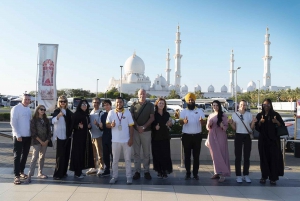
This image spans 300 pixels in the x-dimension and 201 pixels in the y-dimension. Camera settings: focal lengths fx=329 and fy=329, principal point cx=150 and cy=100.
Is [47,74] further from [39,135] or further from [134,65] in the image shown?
[134,65]

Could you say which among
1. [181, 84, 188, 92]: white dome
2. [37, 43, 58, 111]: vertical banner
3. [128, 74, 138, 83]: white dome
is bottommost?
[37, 43, 58, 111]: vertical banner

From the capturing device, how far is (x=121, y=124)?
5977mm

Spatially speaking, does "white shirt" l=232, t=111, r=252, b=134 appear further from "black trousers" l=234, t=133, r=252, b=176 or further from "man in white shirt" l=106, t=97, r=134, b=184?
"man in white shirt" l=106, t=97, r=134, b=184

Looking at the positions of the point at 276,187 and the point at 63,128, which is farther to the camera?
the point at 63,128

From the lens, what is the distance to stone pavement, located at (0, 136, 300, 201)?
16.7 ft

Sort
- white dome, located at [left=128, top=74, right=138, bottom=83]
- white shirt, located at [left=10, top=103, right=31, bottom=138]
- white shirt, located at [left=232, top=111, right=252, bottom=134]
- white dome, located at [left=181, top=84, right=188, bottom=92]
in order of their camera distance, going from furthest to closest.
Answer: white dome, located at [left=181, top=84, right=188, bottom=92] → white dome, located at [left=128, top=74, right=138, bottom=83] → white shirt, located at [left=232, top=111, right=252, bottom=134] → white shirt, located at [left=10, top=103, right=31, bottom=138]

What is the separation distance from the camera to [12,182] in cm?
595

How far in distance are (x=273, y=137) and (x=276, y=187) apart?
35.5 inches

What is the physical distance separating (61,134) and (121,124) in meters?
1.24

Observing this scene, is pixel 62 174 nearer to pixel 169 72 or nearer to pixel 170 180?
pixel 170 180

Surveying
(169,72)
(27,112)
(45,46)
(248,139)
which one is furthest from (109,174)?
(169,72)

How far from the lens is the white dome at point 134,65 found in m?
79.2

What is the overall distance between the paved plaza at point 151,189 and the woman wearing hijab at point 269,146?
22 centimetres

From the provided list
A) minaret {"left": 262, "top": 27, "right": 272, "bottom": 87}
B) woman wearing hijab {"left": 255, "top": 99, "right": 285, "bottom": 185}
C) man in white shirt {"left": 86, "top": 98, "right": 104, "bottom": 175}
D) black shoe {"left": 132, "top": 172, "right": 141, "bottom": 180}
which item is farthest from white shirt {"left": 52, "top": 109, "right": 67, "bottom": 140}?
minaret {"left": 262, "top": 27, "right": 272, "bottom": 87}
